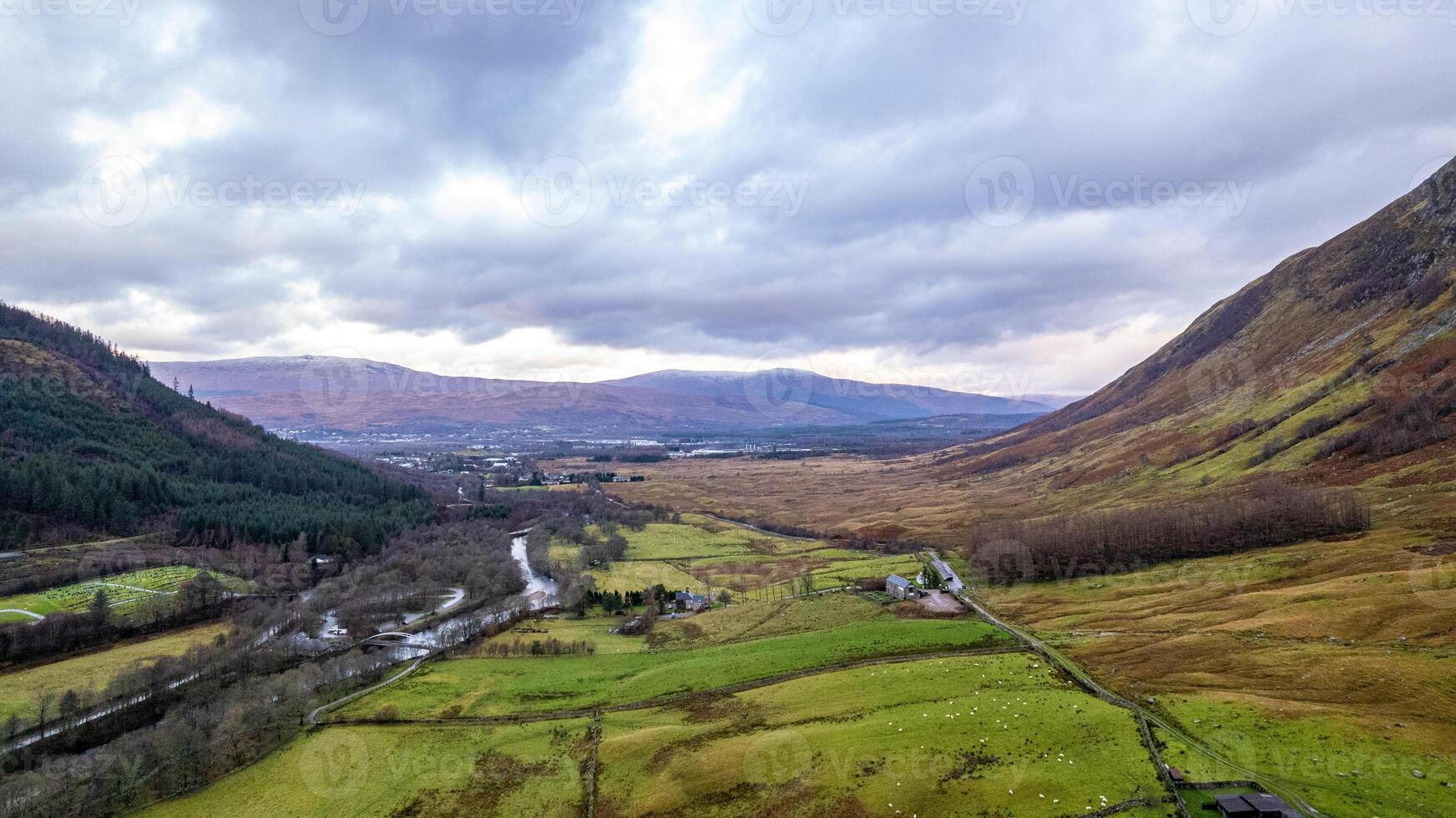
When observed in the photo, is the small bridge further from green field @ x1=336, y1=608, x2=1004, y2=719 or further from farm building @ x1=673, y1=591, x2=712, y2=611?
farm building @ x1=673, y1=591, x2=712, y2=611

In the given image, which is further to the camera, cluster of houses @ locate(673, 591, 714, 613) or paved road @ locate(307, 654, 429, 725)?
cluster of houses @ locate(673, 591, 714, 613)

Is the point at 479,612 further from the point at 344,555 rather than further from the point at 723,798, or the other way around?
the point at 723,798

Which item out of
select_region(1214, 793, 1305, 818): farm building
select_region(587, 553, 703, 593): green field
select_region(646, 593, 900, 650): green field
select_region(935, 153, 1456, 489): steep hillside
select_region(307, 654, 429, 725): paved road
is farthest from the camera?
select_region(935, 153, 1456, 489): steep hillside

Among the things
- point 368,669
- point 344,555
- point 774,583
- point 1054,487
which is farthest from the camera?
point 1054,487

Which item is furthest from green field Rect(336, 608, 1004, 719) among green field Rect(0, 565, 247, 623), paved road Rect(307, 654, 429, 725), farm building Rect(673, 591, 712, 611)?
green field Rect(0, 565, 247, 623)

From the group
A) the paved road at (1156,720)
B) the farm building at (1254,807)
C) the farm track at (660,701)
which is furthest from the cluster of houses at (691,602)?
the farm building at (1254,807)

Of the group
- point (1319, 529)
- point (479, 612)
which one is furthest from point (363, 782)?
point (1319, 529)
